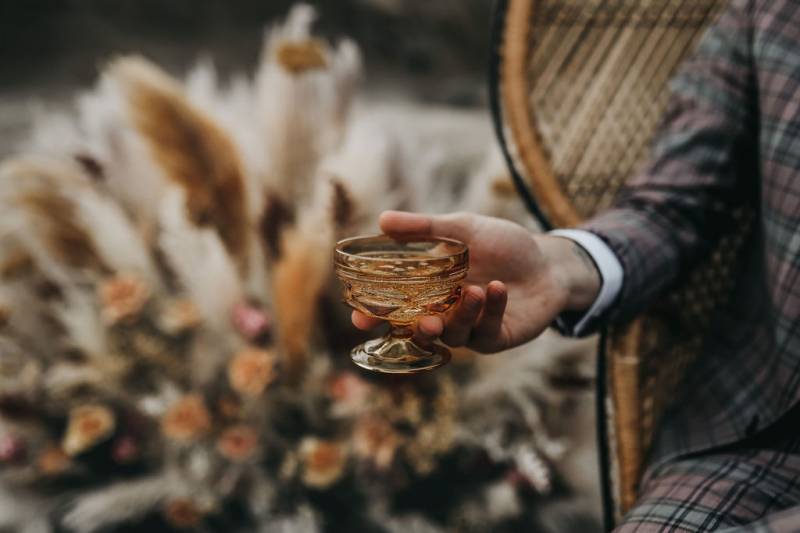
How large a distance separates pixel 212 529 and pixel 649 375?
104 centimetres

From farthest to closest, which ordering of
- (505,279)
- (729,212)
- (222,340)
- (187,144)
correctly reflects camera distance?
(222,340)
(187,144)
(729,212)
(505,279)

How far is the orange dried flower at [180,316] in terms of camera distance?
4.49ft

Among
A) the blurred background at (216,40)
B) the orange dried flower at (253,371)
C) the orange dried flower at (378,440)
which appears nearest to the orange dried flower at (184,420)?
the orange dried flower at (253,371)

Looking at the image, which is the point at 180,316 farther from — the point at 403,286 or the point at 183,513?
the point at 403,286

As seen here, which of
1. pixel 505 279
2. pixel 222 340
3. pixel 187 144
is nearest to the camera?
pixel 505 279

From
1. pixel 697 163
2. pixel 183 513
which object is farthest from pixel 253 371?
pixel 697 163

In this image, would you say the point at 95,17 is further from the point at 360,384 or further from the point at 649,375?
the point at 649,375

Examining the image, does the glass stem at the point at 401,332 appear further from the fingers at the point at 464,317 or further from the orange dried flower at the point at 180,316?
the orange dried flower at the point at 180,316

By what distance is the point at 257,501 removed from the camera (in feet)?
4.64

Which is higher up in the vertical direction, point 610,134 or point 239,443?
point 610,134

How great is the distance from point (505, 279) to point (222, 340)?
88 cm

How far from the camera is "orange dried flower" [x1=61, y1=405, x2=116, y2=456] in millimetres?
1381

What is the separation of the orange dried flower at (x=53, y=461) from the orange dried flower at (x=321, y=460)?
514mm

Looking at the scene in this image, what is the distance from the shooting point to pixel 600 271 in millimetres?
715
